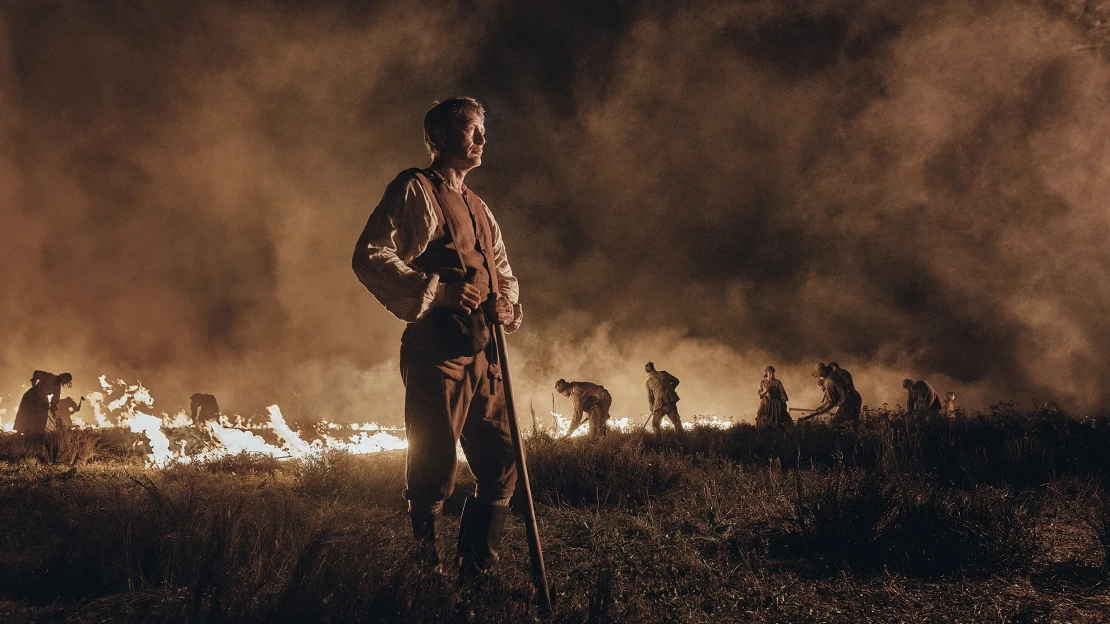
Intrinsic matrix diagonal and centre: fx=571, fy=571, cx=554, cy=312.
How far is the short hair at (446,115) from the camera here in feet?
8.26

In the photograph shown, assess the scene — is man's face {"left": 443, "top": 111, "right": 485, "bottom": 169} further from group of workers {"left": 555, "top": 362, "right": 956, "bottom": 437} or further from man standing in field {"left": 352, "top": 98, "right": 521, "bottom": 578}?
group of workers {"left": 555, "top": 362, "right": 956, "bottom": 437}

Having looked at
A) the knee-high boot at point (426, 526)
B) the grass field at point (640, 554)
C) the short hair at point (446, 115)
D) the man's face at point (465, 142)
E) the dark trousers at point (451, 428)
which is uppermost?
the short hair at point (446, 115)

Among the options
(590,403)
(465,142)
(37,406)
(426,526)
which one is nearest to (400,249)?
(465,142)

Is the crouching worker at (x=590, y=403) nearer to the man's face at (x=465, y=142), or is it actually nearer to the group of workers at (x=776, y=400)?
the group of workers at (x=776, y=400)

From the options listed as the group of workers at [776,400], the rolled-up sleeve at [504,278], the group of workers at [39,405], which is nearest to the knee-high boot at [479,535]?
the rolled-up sleeve at [504,278]

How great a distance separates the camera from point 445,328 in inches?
89.7

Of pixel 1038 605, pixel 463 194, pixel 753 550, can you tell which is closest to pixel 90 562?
pixel 463 194

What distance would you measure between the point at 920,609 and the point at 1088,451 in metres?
4.33

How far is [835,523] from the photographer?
2879 millimetres

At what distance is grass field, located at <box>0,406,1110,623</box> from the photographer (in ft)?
6.61

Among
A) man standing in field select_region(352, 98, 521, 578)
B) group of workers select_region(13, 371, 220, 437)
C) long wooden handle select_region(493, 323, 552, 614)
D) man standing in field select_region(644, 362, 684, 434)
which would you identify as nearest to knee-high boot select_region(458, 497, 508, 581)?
man standing in field select_region(352, 98, 521, 578)

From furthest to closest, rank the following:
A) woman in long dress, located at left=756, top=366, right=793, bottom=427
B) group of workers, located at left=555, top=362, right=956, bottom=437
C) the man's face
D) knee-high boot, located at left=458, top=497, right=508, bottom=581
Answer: woman in long dress, located at left=756, top=366, right=793, bottom=427 < group of workers, located at left=555, top=362, right=956, bottom=437 < the man's face < knee-high boot, located at left=458, top=497, right=508, bottom=581

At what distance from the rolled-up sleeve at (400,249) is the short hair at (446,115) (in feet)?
0.98

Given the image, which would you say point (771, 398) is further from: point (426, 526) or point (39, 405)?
point (39, 405)
